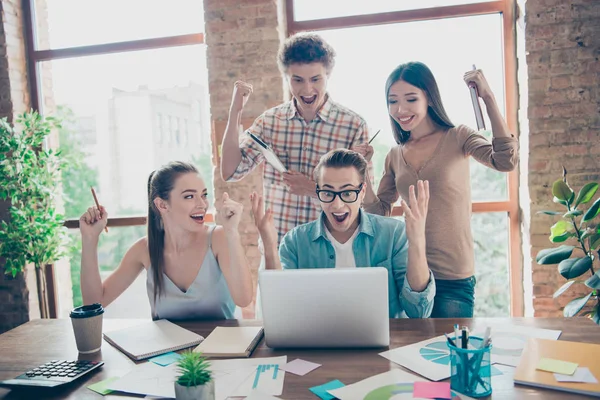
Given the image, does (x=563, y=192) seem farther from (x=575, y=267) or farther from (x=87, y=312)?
(x=87, y=312)

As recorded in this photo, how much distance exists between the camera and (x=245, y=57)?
332 centimetres

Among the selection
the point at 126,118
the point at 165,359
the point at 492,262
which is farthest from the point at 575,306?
the point at 126,118

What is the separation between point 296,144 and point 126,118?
193cm

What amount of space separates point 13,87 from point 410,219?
3.39 m

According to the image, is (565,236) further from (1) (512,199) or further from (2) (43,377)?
(2) (43,377)

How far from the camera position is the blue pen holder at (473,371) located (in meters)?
1.08

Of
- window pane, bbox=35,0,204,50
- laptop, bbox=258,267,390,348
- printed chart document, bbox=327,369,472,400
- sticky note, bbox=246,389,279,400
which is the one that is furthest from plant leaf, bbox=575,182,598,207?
window pane, bbox=35,0,204,50

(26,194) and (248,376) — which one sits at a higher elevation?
(26,194)

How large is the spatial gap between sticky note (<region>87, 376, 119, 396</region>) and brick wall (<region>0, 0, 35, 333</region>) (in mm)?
2960

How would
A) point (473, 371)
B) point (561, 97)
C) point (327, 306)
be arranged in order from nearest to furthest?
point (473, 371) → point (327, 306) → point (561, 97)

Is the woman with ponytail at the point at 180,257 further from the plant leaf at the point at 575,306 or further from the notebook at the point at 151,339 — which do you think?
the plant leaf at the point at 575,306

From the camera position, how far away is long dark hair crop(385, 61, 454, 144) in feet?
6.64

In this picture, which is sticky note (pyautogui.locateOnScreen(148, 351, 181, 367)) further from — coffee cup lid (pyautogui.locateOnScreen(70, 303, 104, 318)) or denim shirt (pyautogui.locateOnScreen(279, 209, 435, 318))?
denim shirt (pyautogui.locateOnScreen(279, 209, 435, 318))

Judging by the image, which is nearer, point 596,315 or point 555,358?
point 555,358
